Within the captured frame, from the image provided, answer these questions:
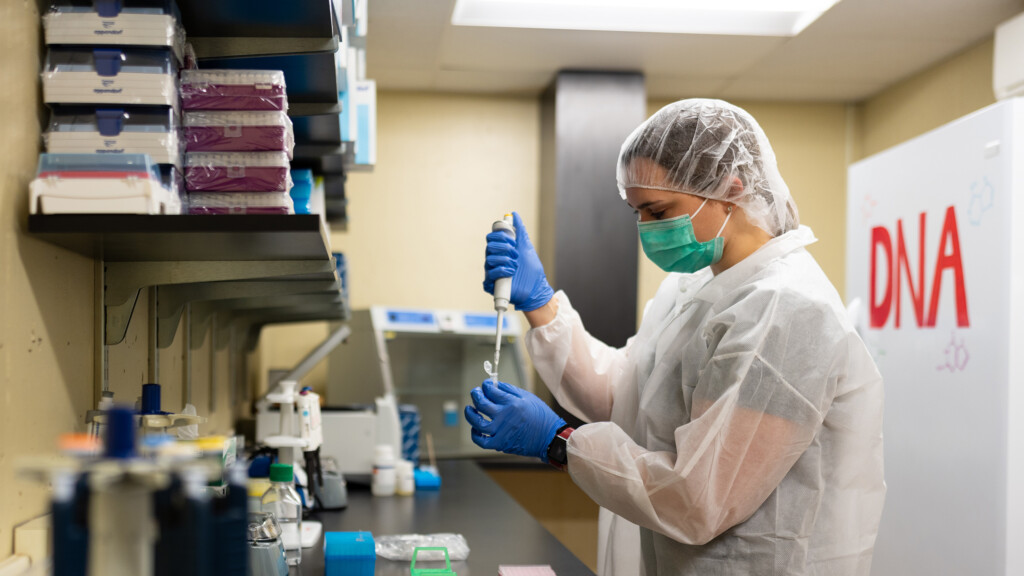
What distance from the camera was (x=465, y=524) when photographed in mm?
1944

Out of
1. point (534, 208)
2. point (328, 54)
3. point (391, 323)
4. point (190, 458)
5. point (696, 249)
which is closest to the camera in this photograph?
point (190, 458)

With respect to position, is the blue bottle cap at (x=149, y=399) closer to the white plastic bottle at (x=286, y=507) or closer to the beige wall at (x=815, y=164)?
the white plastic bottle at (x=286, y=507)

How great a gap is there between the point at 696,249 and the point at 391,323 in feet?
6.54

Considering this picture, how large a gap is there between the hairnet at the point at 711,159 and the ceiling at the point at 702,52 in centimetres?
166

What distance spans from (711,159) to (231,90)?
2.56 ft

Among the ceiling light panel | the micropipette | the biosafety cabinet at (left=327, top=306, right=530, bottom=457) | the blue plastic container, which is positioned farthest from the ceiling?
the micropipette

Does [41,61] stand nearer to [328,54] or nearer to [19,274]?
[19,274]

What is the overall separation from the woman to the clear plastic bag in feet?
0.88

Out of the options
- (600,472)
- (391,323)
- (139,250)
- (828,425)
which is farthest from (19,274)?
(391,323)

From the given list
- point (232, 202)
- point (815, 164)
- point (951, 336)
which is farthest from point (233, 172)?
point (815, 164)

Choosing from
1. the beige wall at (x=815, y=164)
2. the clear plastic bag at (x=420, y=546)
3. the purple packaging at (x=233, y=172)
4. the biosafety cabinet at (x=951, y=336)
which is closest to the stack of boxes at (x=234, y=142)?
the purple packaging at (x=233, y=172)

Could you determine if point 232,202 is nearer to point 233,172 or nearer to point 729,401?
point 233,172

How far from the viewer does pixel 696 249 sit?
1.49 meters

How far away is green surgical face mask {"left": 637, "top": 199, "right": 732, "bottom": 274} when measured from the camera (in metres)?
1.48
